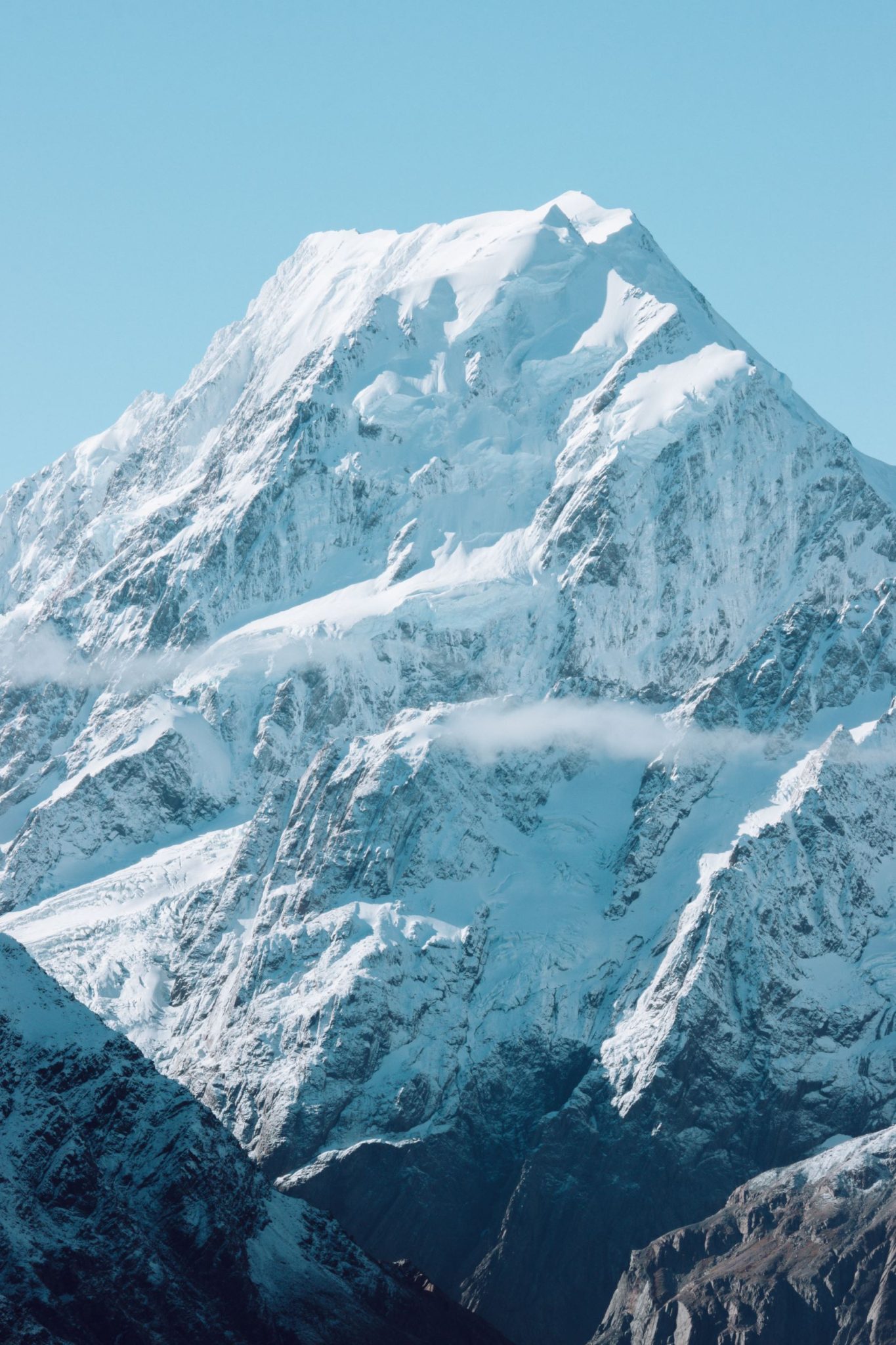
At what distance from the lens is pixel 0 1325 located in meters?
188

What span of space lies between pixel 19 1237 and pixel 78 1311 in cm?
747

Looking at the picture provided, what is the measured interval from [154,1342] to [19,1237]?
13.4 metres

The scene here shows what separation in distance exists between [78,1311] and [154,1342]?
6859mm

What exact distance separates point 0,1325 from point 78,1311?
10.4m

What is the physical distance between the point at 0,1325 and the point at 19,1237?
39.1 ft

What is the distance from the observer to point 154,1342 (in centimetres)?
19962

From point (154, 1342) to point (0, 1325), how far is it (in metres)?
16.1

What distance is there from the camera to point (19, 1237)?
7840 inches

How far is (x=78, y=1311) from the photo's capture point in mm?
197125
